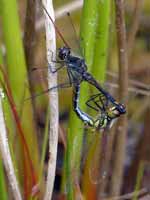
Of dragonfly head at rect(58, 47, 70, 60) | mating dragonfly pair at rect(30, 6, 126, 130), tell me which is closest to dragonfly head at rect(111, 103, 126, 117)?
mating dragonfly pair at rect(30, 6, 126, 130)

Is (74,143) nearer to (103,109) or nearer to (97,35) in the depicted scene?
(103,109)

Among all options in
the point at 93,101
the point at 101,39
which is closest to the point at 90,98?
the point at 93,101

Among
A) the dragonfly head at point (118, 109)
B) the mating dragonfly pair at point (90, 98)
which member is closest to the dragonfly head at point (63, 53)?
the mating dragonfly pair at point (90, 98)

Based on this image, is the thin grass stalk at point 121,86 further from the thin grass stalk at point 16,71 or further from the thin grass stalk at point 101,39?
the thin grass stalk at point 16,71

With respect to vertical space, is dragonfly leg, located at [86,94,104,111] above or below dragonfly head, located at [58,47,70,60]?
below

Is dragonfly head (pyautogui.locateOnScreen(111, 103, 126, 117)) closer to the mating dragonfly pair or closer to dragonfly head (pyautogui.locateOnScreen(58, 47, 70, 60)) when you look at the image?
the mating dragonfly pair

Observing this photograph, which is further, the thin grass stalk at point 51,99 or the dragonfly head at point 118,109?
the dragonfly head at point 118,109
